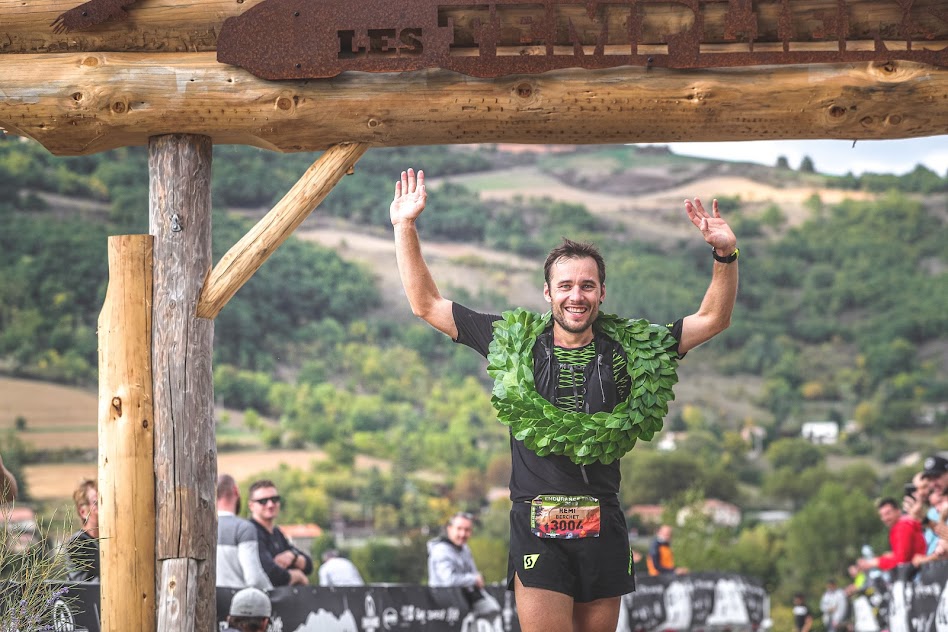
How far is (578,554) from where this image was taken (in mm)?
4750

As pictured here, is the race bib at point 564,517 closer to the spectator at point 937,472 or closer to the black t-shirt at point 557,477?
the black t-shirt at point 557,477

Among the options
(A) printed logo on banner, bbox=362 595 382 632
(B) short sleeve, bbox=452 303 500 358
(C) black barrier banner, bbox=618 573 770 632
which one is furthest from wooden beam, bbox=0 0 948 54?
(C) black barrier banner, bbox=618 573 770 632

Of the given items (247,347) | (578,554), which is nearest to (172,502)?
(578,554)

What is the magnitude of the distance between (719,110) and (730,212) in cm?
5630

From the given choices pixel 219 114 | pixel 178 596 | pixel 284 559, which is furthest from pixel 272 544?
pixel 219 114

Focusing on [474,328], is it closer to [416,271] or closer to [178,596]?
[416,271]

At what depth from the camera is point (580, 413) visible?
4.82m

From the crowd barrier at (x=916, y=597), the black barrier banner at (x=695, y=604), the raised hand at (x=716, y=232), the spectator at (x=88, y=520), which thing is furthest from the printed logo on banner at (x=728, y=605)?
the raised hand at (x=716, y=232)

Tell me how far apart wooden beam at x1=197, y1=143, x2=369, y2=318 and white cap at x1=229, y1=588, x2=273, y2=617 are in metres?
1.27

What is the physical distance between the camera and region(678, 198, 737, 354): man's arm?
493 centimetres

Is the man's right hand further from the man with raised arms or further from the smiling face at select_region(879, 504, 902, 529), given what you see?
the smiling face at select_region(879, 504, 902, 529)

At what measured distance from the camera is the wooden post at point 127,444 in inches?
220

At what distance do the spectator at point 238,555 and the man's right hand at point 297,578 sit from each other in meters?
0.37

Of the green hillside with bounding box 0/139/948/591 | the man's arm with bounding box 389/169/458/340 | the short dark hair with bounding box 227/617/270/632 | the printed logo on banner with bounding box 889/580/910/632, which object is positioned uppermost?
the green hillside with bounding box 0/139/948/591
